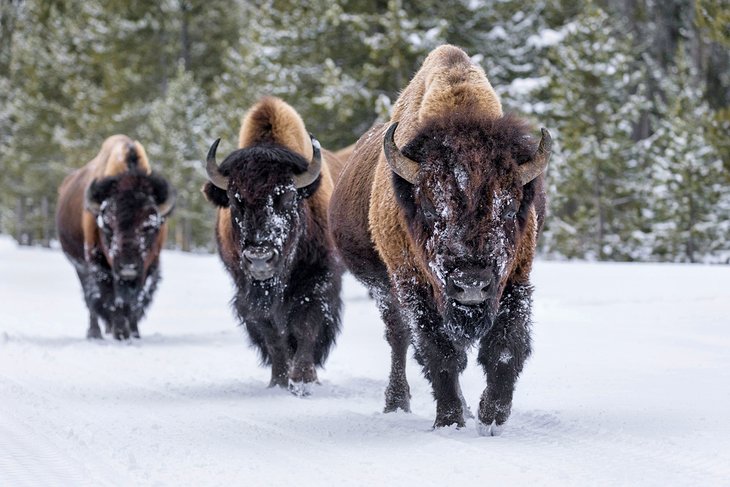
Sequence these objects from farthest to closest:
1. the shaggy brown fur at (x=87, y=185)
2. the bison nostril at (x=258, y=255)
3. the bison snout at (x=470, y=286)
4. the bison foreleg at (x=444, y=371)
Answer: the shaggy brown fur at (x=87, y=185), the bison nostril at (x=258, y=255), the bison foreleg at (x=444, y=371), the bison snout at (x=470, y=286)

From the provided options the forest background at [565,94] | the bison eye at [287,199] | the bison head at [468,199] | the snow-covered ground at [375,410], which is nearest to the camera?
the snow-covered ground at [375,410]

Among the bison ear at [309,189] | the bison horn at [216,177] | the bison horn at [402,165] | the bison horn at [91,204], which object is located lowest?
the bison horn at [91,204]

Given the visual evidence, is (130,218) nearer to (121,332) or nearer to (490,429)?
(121,332)

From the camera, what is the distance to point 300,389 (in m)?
7.25

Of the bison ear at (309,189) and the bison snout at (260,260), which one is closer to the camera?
the bison snout at (260,260)

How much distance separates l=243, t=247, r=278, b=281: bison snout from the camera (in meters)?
6.97

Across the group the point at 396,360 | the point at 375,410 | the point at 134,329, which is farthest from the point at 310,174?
the point at 134,329

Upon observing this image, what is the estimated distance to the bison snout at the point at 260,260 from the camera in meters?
6.97

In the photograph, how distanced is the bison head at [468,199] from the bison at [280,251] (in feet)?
7.06

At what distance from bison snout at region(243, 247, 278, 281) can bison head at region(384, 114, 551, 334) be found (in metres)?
1.97

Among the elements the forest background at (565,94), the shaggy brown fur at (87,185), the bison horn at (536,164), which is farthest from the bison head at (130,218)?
the bison horn at (536,164)

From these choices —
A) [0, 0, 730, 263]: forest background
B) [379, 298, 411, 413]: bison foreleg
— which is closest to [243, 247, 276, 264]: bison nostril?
[379, 298, 411, 413]: bison foreleg

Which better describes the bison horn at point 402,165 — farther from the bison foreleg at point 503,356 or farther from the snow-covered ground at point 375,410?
the snow-covered ground at point 375,410

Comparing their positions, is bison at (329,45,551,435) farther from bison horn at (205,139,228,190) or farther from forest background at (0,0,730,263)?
forest background at (0,0,730,263)
